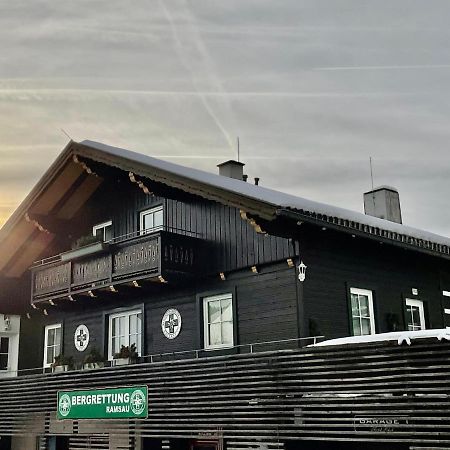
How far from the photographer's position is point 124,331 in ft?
64.0

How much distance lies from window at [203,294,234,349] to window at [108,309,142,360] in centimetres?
261

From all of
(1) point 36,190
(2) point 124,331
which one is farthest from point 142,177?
(2) point 124,331

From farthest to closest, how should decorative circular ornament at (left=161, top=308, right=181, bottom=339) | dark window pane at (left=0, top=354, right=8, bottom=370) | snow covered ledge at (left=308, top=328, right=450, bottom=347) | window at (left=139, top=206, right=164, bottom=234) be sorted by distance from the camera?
dark window pane at (left=0, top=354, right=8, bottom=370)
window at (left=139, top=206, right=164, bottom=234)
decorative circular ornament at (left=161, top=308, right=181, bottom=339)
snow covered ledge at (left=308, top=328, right=450, bottom=347)

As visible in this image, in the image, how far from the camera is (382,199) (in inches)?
885

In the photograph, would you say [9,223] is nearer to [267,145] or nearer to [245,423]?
[267,145]

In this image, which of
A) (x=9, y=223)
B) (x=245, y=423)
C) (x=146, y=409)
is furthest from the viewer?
(x=9, y=223)

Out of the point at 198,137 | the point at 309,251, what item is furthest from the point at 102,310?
the point at 309,251

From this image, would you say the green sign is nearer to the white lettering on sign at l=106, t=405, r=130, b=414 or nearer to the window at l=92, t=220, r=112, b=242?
the white lettering on sign at l=106, t=405, r=130, b=414

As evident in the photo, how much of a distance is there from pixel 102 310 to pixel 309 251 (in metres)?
7.46

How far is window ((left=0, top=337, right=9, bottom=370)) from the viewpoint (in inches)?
914

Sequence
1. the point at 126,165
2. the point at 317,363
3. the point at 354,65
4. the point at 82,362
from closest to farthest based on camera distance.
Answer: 1. the point at 317,363
2. the point at 354,65
3. the point at 126,165
4. the point at 82,362

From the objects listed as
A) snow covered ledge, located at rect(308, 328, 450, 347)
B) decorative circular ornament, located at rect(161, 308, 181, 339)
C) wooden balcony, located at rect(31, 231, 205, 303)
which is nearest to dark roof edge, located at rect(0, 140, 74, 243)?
wooden balcony, located at rect(31, 231, 205, 303)

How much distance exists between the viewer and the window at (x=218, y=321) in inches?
642

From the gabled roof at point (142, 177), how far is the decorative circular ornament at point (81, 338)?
315cm
